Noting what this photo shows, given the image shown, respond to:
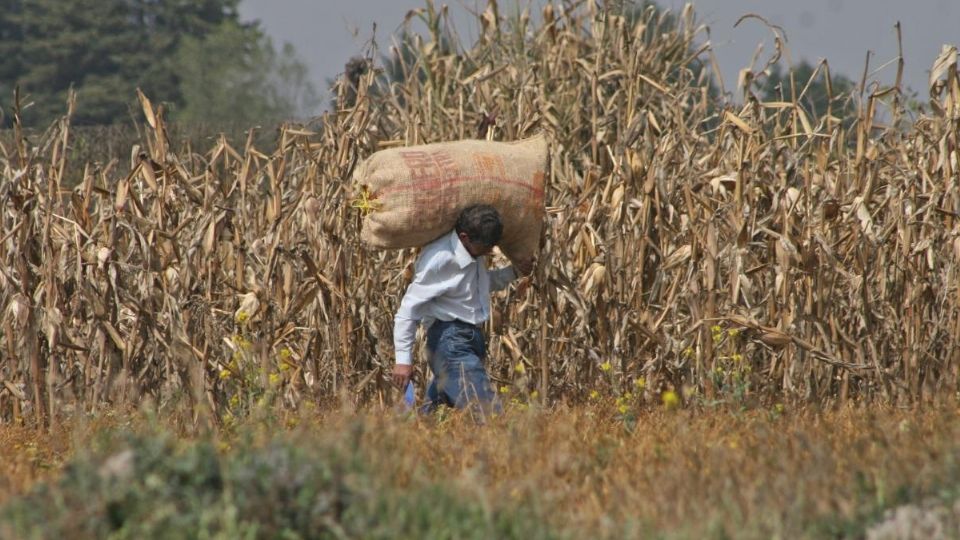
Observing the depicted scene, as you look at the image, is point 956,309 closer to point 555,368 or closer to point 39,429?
point 555,368

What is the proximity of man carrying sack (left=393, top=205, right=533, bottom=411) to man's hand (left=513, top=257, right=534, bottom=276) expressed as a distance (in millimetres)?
180

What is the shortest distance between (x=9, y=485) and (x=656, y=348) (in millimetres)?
3212

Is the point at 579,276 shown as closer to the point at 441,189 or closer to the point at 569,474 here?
the point at 441,189

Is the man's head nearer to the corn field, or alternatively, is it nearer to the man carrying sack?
the man carrying sack

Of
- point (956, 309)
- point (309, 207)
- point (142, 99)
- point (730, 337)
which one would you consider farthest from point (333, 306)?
point (956, 309)

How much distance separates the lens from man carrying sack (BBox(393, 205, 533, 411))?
19.7 feet

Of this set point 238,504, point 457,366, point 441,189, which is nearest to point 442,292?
point 457,366

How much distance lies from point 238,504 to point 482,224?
8.34 ft

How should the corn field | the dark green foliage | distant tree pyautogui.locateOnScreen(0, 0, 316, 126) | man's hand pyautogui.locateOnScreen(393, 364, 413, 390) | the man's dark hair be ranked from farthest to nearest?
distant tree pyautogui.locateOnScreen(0, 0, 316, 126) → the corn field → man's hand pyautogui.locateOnScreen(393, 364, 413, 390) → the man's dark hair → the dark green foliage

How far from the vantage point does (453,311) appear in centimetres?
612

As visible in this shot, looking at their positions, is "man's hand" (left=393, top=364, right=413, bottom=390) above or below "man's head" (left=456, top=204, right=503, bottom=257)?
below

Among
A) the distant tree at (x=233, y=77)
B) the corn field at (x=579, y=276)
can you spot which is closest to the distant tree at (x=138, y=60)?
the distant tree at (x=233, y=77)

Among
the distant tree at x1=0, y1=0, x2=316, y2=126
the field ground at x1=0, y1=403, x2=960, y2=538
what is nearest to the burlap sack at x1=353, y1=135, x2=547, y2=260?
the field ground at x1=0, y1=403, x2=960, y2=538

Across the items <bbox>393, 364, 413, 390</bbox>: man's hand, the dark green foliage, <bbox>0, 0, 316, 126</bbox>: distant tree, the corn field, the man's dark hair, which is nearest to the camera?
the dark green foliage
